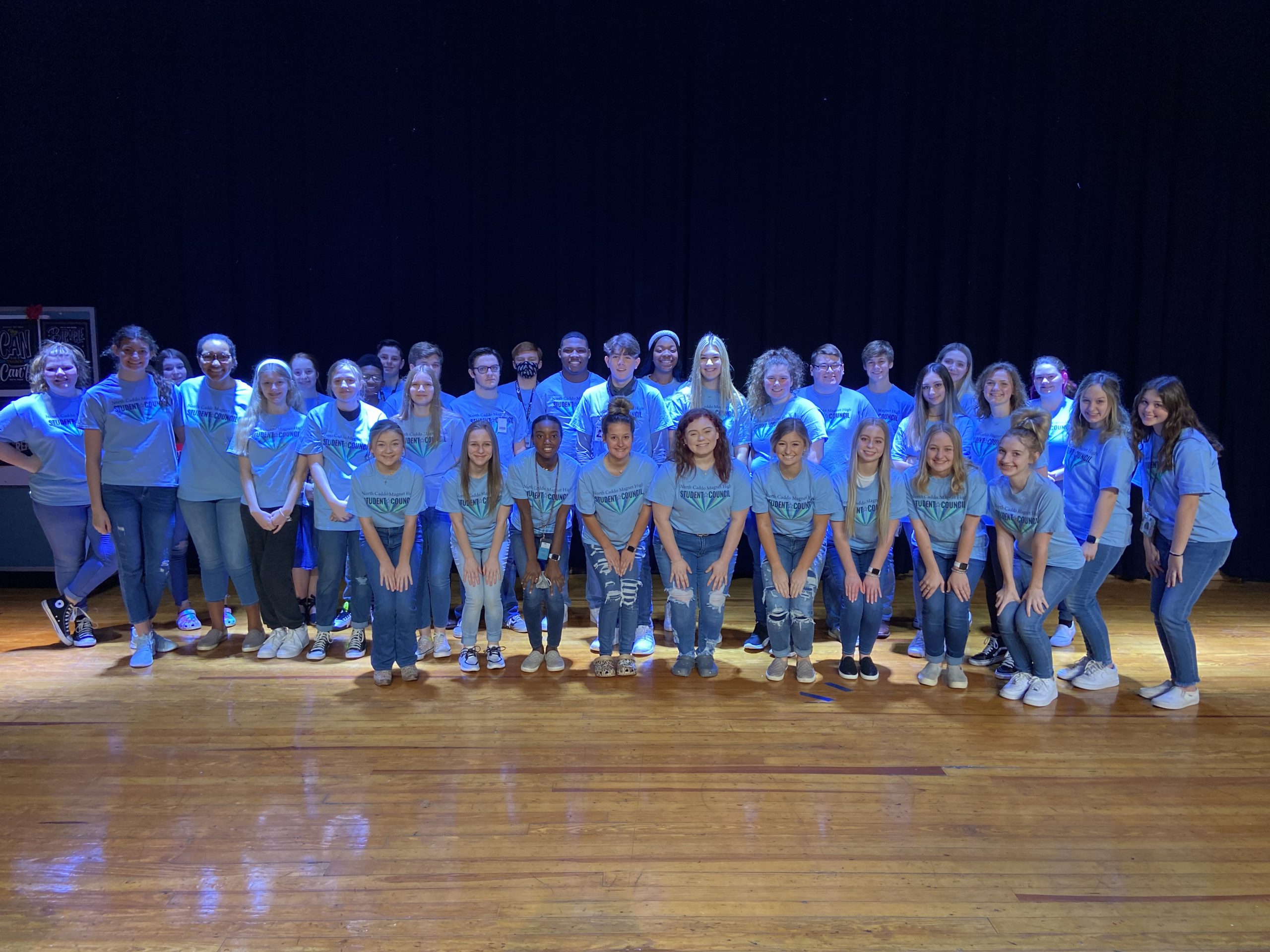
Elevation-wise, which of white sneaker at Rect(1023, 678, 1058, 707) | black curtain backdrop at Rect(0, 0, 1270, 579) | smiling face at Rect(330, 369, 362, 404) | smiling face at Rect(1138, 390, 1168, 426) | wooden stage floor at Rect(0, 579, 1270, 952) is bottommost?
wooden stage floor at Rect(0, 579, 1270, 952)

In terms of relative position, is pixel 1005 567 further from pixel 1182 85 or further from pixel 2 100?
pixel 2 100

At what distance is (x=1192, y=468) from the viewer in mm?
3113

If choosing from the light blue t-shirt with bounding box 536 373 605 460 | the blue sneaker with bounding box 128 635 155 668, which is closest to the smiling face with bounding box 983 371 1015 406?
the light blue t-shirt with bounding box 536 373 605 460

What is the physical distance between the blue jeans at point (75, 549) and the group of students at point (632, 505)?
12 mm

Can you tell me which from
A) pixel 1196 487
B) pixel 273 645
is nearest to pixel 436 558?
pixel 273 645

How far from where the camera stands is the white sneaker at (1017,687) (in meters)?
3.30

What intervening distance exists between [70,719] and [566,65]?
4.60m

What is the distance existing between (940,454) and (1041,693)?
1024 millimetres

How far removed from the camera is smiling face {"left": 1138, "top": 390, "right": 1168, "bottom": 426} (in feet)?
10.5

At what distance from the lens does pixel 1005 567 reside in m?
3.24

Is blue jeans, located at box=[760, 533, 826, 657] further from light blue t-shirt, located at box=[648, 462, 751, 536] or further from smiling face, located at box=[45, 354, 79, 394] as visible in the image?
smiling face, located at box=[45, 354, 79, 394]

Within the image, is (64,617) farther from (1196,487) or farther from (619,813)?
(1196,487)

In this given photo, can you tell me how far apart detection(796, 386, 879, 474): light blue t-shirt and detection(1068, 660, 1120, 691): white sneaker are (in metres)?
1.39

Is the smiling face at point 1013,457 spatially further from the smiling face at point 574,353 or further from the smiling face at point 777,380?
the smiling face at point 574,353
